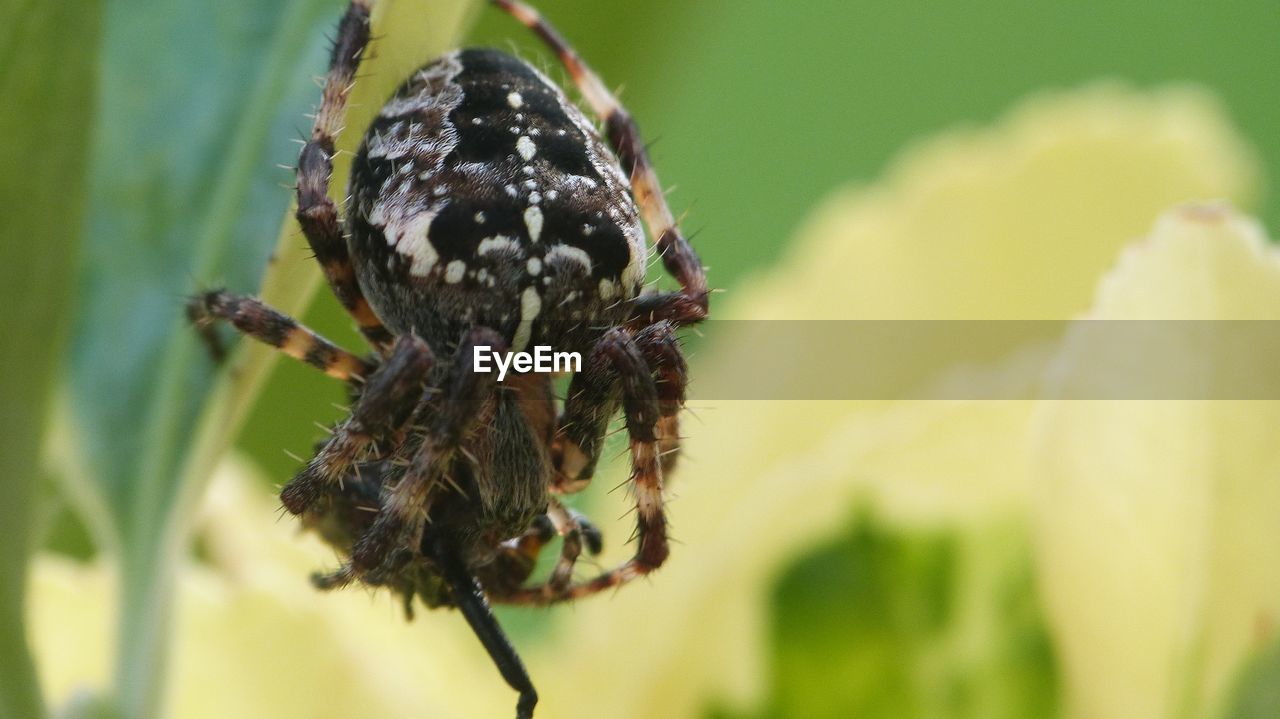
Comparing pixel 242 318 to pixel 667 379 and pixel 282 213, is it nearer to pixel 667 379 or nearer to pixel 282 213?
pixel 282 213

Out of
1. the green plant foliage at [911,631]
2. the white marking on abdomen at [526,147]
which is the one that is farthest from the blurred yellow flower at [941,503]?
the white marking on abdomen at [526,147]

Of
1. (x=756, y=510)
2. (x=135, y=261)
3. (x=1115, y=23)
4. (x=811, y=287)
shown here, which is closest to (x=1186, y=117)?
(x=811, y=287)

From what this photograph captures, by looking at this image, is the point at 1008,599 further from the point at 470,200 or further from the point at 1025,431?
the point at 470,200

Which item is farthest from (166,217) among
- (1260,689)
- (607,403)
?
(1260,689)

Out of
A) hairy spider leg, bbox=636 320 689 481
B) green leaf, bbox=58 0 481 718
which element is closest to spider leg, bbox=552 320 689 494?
hairy spider leg, bbox=636 320 689 481

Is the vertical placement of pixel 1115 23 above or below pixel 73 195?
above

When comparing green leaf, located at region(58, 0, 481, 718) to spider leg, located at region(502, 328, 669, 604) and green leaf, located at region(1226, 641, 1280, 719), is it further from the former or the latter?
green leaf, located at region(1226, 641, 1280, 719)
